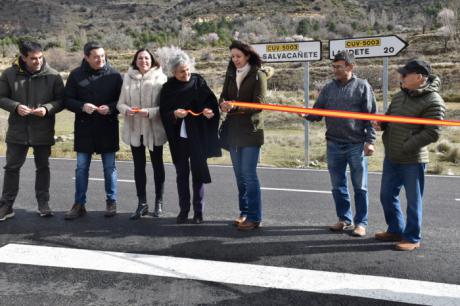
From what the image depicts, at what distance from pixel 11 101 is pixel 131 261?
98.9 inches

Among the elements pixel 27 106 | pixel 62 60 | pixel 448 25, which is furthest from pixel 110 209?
pixel 62 60

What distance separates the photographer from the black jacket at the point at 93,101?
5.84 metres

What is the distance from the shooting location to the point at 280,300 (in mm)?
3783

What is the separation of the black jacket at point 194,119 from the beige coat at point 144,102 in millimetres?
143

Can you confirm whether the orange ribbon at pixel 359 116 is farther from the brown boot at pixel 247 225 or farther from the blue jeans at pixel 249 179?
the brown boot at pixel 247 225

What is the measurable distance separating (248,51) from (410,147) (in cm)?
189

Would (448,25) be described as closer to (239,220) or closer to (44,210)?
(239,220)

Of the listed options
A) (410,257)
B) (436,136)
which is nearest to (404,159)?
(436,136)

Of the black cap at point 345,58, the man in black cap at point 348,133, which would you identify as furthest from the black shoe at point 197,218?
the black cap at point 345,58

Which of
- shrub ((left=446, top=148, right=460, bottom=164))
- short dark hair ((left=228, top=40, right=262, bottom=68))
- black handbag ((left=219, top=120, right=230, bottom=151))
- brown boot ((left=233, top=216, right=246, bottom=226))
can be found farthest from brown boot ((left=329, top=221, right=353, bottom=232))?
shrub ((left=446, top=148, right=460, bottom=164))

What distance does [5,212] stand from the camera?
19.7 feet

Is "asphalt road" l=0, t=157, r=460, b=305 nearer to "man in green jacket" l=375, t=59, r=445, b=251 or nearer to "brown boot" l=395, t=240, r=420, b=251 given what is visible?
"brown boot" l=395, t=240, r=420, b=251

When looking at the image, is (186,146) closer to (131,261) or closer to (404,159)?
(131,261)

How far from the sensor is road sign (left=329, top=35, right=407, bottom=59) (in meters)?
10.1
